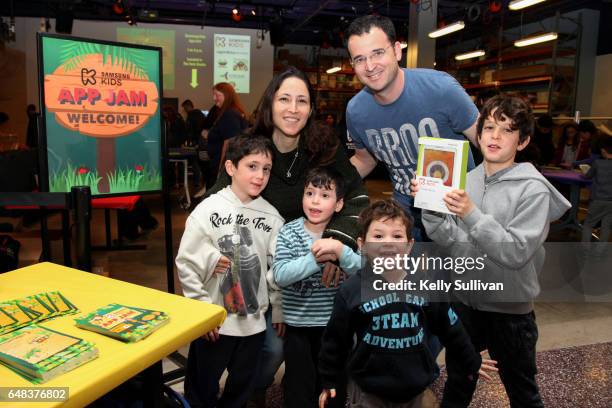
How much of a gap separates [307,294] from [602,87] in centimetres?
1211

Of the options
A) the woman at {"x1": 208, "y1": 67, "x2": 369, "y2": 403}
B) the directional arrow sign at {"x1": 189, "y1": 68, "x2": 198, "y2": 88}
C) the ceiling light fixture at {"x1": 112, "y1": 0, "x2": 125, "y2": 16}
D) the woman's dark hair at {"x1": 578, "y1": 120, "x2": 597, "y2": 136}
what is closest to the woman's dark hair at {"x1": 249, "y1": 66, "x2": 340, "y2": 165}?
the woman at {"x1": 208, "y1": 67, "x2": 369, "y2": 403}

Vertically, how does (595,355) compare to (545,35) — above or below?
below

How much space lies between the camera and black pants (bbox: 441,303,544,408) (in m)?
1.69

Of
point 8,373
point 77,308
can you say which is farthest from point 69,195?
point 8,373

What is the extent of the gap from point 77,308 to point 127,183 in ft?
3.75

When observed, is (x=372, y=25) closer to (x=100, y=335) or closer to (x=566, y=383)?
(x=100, y=335)

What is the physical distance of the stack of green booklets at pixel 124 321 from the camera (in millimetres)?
Result: 1212

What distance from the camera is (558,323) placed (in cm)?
352

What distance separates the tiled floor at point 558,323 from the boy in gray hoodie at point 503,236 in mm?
848

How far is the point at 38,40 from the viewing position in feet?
6.72

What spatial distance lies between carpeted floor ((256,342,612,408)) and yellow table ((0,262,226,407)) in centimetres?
121

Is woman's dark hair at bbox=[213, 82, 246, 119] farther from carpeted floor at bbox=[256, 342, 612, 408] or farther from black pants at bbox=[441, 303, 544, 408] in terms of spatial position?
black pants at bbox=[441, 303, 544, 408]

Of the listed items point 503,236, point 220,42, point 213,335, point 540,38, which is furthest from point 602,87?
point 213,335

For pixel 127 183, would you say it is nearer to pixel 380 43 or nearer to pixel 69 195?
pixel 69 195
